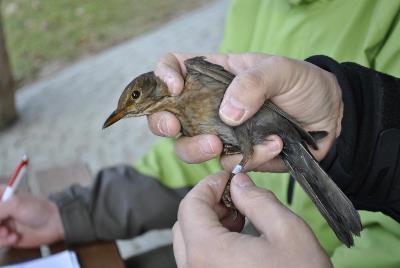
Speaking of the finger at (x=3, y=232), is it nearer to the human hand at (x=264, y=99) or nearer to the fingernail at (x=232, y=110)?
the human hand at (x=264, y=99)

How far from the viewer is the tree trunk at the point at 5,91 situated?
5.56 m

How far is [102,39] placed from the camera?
8.48 metres

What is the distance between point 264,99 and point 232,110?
4.4 inches

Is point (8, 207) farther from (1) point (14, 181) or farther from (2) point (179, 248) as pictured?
(2) point (179, 248)

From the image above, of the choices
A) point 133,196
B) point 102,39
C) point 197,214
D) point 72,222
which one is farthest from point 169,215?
point 102,39

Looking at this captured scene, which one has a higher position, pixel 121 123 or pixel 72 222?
pixel 72 222

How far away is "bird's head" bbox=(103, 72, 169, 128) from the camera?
6.81ft

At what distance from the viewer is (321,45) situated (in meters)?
2.32

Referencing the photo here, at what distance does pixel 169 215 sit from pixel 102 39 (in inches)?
247

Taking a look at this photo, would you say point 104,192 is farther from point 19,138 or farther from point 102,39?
point 102,39

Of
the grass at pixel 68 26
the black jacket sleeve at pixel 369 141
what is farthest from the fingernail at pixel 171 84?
the grass at pixel 68 26

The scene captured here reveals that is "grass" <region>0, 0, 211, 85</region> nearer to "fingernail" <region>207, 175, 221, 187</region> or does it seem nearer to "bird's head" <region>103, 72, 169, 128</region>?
"bird's head" <region>103, 72, 169, 128</region>

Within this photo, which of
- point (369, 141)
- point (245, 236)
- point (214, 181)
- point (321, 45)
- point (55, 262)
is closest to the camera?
point (245, 236)

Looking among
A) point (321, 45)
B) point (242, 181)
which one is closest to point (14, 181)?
point (242, 181)
